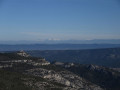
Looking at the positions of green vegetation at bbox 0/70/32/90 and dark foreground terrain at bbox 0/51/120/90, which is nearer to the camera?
green vegetation at bbox 0/70/32/90

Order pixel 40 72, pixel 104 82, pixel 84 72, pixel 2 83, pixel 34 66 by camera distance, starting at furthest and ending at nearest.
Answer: pixel 84 72, pixel 104 82, pixel 34 66, pixel 40 72, pixel 2 83

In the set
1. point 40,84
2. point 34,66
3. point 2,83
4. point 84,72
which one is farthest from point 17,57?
point 2,83

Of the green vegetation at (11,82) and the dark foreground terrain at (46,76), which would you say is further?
the dark foreground terrain at (46,76)

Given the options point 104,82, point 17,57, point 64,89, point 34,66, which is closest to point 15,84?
point 64,89

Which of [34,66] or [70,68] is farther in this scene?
[70,68]

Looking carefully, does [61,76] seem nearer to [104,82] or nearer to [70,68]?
[104,82]

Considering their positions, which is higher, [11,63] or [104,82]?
[11,63]

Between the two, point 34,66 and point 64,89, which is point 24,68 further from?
point 64,89

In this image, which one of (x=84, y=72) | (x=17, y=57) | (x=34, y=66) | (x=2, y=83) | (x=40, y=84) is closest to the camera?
(x=2, y=83)
